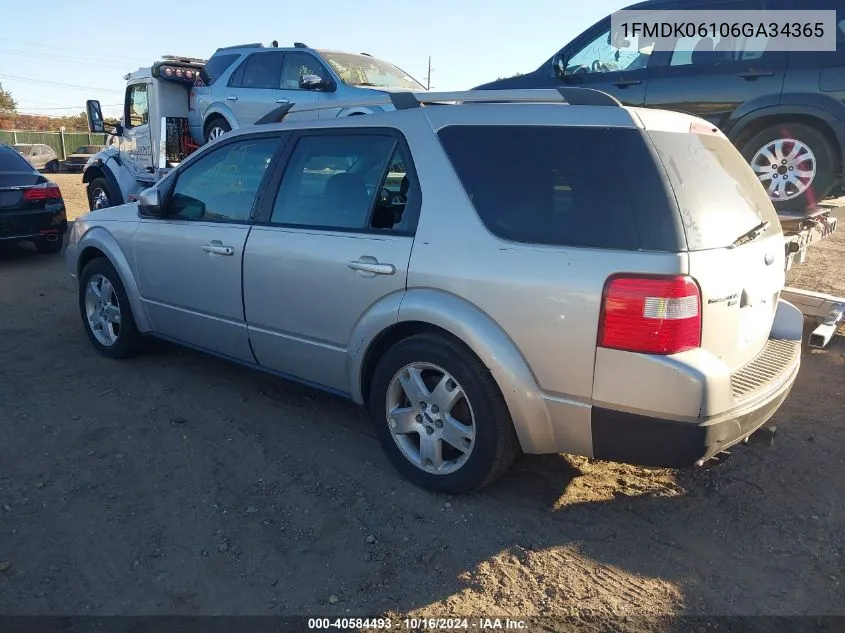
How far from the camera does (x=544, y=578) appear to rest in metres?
2.72

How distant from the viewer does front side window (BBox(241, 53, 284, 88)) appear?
948 centimetres

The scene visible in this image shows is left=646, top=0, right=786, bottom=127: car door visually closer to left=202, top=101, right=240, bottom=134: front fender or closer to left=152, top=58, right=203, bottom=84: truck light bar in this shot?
left=202, top=101, right=240, bottom=134: front fender

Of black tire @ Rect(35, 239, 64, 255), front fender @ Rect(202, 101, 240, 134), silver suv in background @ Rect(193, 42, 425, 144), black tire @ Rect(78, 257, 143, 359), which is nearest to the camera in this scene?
black tire @ Rect(78, 257, 143, 359)

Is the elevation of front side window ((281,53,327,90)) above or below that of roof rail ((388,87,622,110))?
above

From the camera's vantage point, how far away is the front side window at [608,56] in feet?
21.4

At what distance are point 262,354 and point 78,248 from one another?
7.40 ft

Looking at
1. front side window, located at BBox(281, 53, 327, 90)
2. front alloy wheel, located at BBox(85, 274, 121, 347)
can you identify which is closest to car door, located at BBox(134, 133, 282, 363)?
front alloy wheel, located at BBox(85, 274, 121, 347)

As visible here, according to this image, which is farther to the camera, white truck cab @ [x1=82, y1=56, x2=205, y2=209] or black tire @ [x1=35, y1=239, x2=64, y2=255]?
white truck cab @ [x1=82, y1=56, x2=205, y2=209]

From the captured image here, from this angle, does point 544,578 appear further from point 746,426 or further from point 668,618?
point 746,426

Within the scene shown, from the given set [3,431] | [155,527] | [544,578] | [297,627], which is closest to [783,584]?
[544,578]

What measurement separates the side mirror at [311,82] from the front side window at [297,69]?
0.12 m

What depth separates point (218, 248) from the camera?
4086mm

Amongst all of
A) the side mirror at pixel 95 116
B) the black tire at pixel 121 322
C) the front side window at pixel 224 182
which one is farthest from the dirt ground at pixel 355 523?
the side mirror at pixel 95 116

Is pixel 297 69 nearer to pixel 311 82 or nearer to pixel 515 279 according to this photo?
pixel 311 82
